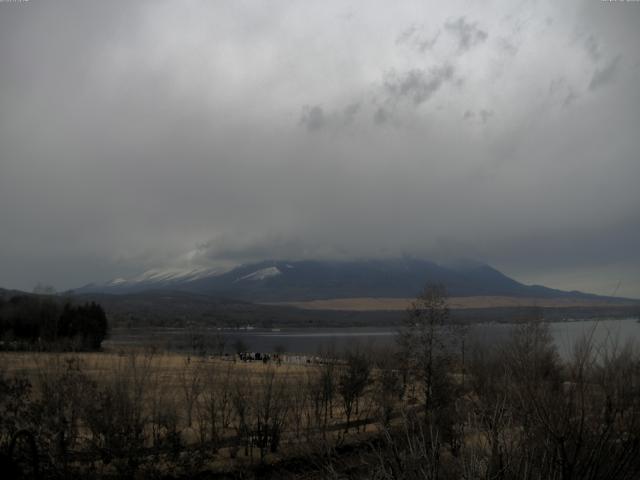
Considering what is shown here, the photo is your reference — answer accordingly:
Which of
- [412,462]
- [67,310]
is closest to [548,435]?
[412,462]

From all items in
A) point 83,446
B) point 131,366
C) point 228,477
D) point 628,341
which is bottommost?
point 228,477

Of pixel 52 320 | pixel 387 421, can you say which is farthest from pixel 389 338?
pixel 387 421

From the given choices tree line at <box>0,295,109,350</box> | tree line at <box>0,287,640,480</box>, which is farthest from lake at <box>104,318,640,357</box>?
tree line at <box>0,295,109,350</box>

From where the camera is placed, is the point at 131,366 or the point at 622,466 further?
the point at 131,366

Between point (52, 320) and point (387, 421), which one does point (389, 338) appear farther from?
point (387, 421)

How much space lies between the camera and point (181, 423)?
104 ft

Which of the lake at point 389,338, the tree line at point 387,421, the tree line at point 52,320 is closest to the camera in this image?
the tree line at point 387,421

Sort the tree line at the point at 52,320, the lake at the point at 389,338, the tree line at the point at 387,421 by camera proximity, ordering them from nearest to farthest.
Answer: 1. the tree line at the point at 387,421
2. the lake at the point at 389,338
3. the tree line at the point at 52,320

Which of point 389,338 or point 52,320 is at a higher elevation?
point 52,320

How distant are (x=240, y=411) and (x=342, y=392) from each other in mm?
9624

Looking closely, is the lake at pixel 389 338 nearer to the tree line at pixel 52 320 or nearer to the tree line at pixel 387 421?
the tree line at pixel 387 421

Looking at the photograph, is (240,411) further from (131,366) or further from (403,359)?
(403,359)

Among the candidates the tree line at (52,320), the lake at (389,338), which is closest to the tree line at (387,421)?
the lake at (389,338)

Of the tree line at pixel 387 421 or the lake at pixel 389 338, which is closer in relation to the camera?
the tree line at pixel 387 421
